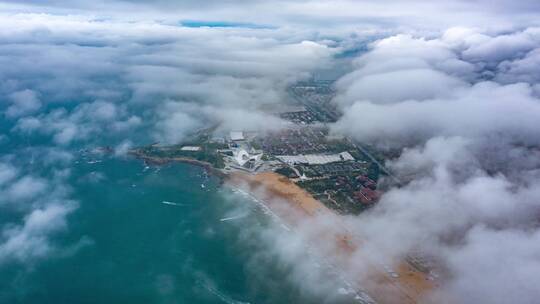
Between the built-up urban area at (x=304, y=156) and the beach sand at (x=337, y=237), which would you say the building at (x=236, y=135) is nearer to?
the built-up urban area at (x=304, y=156)

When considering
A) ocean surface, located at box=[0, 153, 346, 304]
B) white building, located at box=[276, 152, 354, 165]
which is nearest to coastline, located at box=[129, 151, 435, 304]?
ocean surface, located at box=[0, 153, 346, 304]

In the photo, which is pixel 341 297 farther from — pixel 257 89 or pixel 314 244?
pixel 257 89

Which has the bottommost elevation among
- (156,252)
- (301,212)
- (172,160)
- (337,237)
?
(172,160)

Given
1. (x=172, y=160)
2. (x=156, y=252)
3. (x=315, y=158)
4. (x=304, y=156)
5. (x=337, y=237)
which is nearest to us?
(x=156, y=252)

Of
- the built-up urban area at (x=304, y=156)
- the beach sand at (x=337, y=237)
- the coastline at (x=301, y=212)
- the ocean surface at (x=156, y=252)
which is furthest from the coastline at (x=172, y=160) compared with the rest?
the beach sand at (x=337, y=237)

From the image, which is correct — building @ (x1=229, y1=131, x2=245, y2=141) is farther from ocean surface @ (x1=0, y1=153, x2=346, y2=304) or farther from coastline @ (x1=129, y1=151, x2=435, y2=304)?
ocean surface @ (x1=0, y1=153, x2=346, y2=304)

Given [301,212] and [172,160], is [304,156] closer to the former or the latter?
[301,212]

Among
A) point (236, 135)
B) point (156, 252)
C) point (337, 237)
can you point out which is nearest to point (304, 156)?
point (236, 135)

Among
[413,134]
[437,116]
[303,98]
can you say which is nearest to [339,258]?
[413,134]
